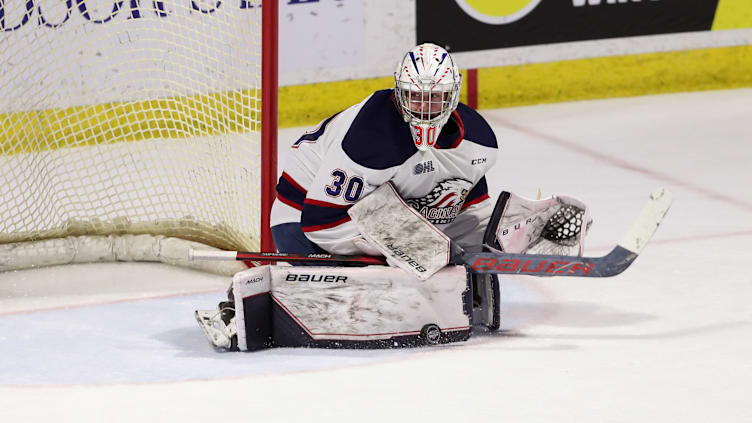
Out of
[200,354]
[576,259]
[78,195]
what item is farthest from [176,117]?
[576,259]

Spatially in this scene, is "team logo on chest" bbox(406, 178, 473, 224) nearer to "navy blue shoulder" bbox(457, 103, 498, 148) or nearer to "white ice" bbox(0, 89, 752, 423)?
"navy blue shoulder" bbox(457, 103, 498, 148)

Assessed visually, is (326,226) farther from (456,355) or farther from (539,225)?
(539,225)

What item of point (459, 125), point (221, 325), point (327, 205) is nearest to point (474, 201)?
point (459, 125)

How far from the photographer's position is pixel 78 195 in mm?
4652

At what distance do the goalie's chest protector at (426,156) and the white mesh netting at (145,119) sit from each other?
847mm

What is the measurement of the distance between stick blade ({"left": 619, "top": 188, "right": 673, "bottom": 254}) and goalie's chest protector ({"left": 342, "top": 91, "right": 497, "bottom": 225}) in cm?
46

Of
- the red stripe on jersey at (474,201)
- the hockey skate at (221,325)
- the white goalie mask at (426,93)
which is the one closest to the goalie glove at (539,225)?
the red stripe on jersey at (474,201)

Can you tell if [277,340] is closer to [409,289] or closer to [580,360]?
[409,289]

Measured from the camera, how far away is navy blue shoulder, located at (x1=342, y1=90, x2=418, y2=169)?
347 cm

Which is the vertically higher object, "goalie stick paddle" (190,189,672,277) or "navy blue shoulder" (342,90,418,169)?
"navy blue shoulder" (342,90,418,169)

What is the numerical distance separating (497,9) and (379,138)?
10.6ft

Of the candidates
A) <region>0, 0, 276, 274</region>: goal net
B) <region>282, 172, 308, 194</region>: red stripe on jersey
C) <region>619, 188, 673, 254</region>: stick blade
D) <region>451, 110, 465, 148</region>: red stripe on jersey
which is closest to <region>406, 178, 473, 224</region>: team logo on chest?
<region>451, 110, 465, 148</region>: red stripe on jersey

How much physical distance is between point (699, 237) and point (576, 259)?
1.29m

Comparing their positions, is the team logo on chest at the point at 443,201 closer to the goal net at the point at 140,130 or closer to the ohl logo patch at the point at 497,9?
the goal net at the point at 140,130
